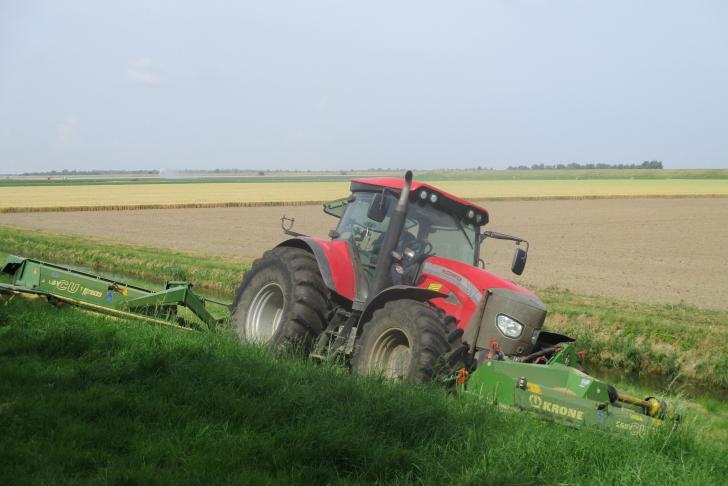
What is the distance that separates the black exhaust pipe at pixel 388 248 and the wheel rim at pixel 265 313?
1.36 meters

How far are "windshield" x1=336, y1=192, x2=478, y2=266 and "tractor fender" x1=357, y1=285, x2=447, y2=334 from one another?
25.1 inches

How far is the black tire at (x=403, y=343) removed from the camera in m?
6.01

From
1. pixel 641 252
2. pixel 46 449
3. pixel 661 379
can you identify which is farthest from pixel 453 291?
pixel 641 252

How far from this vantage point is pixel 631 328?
1105 centimetres

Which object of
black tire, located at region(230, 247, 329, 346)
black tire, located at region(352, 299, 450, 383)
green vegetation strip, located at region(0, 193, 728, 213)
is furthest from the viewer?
green vegetation strip, located at region(0, 193, 728, 213)

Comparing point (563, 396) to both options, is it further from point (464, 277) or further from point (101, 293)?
point (101, 293)

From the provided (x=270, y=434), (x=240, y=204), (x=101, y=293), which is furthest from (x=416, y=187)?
(x=240, y=204)

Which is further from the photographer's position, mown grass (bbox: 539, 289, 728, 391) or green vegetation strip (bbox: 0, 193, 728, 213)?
green vegetation strip (bbox: 0, 193, 728, 213)

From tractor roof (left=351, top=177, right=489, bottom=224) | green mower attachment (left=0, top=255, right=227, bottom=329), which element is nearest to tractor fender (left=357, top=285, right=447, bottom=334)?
tractor roof (left=351, top=177, right=489, bottom=224)

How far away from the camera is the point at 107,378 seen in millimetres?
5680

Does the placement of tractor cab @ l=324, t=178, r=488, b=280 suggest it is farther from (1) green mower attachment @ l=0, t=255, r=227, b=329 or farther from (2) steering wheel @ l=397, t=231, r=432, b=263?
(1) green mower attachment @ l=0, t=255, r=227, b=329

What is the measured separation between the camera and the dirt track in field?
16484 millimetres

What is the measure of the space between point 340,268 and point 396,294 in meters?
0.97

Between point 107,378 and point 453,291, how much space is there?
3.13m
